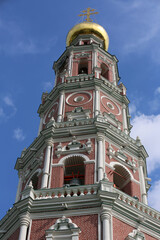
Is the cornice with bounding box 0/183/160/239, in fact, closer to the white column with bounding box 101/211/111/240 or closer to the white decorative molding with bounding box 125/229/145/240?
the white column with bounding box 101/211/111/240

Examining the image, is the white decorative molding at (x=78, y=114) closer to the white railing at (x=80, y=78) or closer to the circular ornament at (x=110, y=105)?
the circular ornament at (x=110, y=105)

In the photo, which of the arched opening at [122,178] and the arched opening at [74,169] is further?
the arched opening at [122,178]

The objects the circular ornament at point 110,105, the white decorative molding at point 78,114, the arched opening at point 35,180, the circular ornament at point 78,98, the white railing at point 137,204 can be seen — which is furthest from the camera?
the circular ornament at point 110,105

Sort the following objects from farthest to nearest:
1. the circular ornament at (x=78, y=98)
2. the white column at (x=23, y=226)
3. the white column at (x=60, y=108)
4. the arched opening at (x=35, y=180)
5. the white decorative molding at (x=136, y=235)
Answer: the circular ornament at (x=78, y=98), the white column at (x=60, y=108), the arched opening at (x=35, y=180), the white decorative molding at (x=136, y=235), the white column at (x=23, y=226)

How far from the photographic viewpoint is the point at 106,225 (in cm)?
2228

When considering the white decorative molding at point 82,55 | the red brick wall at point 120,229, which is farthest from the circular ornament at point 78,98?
the red brick wall at point 120,229

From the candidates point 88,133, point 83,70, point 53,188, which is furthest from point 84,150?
point 83,70

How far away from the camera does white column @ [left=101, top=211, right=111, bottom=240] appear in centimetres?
2180

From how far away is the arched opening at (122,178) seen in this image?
2831 centimetres

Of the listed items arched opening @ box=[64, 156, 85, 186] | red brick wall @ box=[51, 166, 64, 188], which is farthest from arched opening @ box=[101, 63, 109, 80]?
red brick wall @ box=[51, 166, 64, 188]

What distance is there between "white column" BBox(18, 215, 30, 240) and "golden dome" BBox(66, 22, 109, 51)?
23032 millimetres

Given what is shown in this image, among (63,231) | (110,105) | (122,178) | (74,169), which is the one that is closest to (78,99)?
(110,105)

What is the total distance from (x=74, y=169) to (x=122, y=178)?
2.84 meters

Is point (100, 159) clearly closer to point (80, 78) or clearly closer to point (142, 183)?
point (142, 183)
